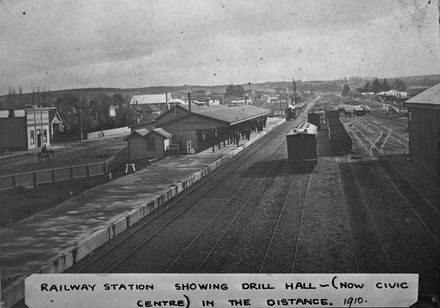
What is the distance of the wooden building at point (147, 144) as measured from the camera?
31281 millimetres

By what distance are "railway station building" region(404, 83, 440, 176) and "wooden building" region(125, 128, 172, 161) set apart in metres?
18.4

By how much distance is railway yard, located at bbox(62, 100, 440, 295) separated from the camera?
854 centimetres

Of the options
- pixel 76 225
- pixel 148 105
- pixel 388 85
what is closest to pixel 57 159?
pixel 76 225

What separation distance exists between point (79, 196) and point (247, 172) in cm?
922

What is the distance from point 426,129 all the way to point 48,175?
59.8 ft

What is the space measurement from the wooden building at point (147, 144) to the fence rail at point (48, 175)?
6871 millimetres

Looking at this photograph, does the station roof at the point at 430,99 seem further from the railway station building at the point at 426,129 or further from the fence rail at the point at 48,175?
the fence rail at the point at 48,175

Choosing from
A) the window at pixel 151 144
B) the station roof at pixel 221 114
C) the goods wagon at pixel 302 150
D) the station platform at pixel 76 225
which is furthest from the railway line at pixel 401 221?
the window at pixel 151 144

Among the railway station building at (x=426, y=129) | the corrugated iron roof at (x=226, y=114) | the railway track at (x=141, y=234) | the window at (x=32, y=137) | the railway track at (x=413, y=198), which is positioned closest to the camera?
the railway track at (x=141, y=234)

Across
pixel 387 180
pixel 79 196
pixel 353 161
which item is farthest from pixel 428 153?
pixel 79 196

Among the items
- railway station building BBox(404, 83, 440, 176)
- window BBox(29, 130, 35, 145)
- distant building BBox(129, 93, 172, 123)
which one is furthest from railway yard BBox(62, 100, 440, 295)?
distant building BBox(129, 93, 172, 123)

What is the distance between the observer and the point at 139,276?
488 cm

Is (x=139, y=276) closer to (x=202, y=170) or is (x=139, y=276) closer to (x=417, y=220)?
(x=417, y=220)

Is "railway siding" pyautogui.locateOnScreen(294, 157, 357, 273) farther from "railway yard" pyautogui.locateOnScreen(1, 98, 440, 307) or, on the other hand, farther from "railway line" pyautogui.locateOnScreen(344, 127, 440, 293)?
"railway line" pyautogui.locateOnScreen(344, 127, 440, 293)
